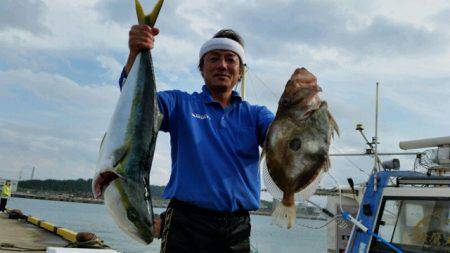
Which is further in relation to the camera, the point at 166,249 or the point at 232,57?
the point at 232,57

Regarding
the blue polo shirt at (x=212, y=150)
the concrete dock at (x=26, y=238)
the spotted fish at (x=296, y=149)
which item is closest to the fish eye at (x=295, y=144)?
the spotted fish at (x=296, y=149)

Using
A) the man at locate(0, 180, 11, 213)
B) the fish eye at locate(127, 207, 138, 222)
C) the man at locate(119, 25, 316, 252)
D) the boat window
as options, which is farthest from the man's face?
the man at locate(0, 180, 11, 213)

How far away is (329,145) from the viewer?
244 cm

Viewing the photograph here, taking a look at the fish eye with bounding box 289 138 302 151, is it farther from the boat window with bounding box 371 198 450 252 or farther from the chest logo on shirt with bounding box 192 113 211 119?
the boat window with bounding box 371 198 450 252

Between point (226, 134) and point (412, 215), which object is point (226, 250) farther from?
point (412, 215)

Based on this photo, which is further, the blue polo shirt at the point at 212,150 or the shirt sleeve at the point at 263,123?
the shirt sleeve at the point at 263,123

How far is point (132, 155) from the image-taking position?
2.47m

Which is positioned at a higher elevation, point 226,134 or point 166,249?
point 226,134

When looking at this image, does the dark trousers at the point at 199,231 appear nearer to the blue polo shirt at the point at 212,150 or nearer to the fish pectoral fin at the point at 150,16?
the blue polo shirt at the point at 212,150

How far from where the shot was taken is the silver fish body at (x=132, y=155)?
2295 millimetres

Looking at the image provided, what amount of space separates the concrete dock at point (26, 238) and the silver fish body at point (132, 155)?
803 cm

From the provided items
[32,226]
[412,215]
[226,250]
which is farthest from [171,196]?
[32,226]

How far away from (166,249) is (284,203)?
1.05 meters

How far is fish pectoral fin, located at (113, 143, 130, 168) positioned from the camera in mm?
2438
